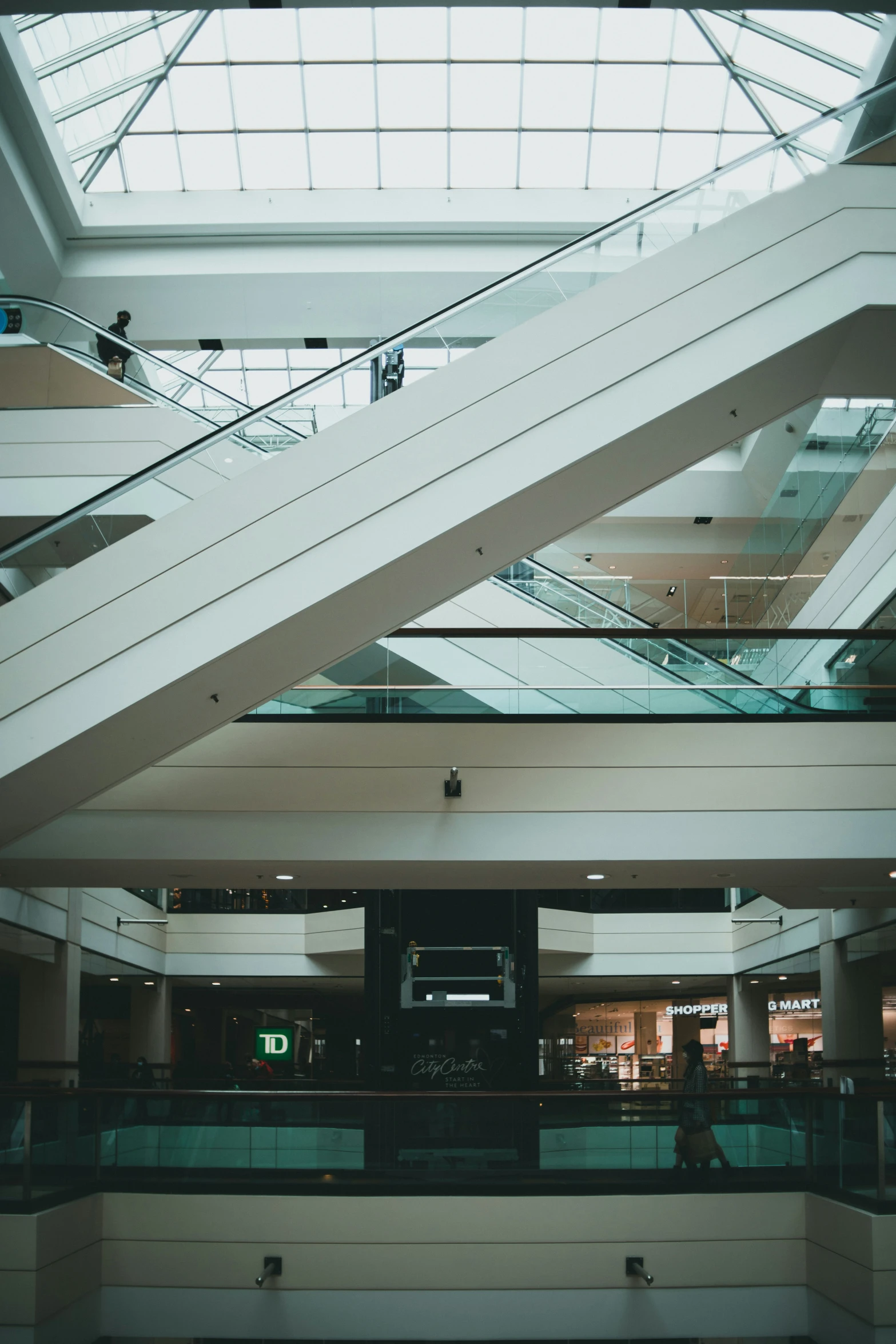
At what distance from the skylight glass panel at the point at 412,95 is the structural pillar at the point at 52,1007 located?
44.4 feet

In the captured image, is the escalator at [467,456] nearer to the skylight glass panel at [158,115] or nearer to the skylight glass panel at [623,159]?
the skylight glass panel at [623,159]

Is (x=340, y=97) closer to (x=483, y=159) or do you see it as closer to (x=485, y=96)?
(x=485, y=96)

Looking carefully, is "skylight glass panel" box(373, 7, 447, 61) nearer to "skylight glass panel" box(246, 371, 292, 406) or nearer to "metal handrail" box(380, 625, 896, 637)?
"skylight glass panel" box(246, 371, 292, 406)

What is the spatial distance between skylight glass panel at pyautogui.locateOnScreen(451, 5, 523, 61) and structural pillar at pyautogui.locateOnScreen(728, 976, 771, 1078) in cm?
1856

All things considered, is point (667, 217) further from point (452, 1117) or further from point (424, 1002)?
point (424, 1002)

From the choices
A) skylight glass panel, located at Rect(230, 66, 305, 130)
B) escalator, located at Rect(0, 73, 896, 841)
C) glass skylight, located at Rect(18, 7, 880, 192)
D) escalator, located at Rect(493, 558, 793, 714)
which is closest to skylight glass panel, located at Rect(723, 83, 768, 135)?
glass skylight, located at Rect(18, 7, 880, 192)

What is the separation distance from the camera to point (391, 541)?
6730mm

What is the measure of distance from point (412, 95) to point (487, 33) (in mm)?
1485

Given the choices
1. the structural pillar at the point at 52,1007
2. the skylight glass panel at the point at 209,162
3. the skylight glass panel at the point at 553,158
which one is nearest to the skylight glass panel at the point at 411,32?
the skylight glass panel at the point at 553,158

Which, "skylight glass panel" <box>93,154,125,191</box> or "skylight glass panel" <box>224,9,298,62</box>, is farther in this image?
"skylight glass panel" <box>93,154,125,191</box>

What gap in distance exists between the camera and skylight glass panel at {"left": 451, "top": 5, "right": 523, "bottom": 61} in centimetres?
1766

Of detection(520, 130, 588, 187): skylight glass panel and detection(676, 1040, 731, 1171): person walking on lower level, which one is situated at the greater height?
detection(520, 130, 588, 187): skylight glass panel

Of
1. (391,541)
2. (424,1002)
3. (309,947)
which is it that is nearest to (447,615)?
(391,541)

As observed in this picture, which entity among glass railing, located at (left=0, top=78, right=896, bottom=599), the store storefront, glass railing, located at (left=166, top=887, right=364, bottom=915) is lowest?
the store storefront
